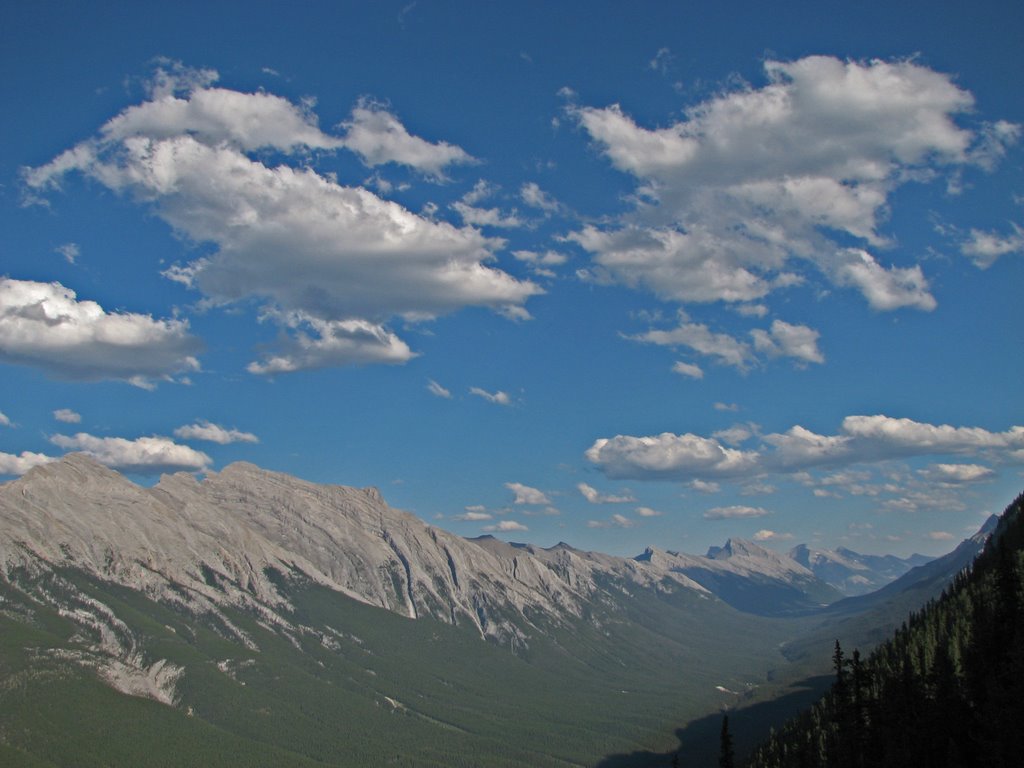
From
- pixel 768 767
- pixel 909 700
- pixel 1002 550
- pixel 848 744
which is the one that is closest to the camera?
pixel 848 744

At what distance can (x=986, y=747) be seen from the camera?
310 feet

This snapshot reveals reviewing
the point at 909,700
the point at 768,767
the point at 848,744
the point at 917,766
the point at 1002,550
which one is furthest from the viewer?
the point at 768,767

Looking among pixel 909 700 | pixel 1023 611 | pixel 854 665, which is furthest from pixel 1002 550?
pixel 854 665

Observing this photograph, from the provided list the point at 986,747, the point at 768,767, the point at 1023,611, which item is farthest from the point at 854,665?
the point at 768,767

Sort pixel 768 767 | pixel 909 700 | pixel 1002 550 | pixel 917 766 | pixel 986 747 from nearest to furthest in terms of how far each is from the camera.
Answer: pixel 986 747 → pixel 917 766 → pixel 909 700 → pixel 1002 550 → pixel 768 767

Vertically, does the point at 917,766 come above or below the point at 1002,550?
below

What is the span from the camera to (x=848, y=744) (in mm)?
109312

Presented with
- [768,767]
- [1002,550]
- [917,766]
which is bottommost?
[768,767]

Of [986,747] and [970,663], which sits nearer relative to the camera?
[986,747]

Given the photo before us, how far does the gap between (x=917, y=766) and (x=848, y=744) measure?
9132 millimetres

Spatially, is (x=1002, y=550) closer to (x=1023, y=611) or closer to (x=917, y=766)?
(x=1023, y=611)

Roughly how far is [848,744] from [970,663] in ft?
81.5

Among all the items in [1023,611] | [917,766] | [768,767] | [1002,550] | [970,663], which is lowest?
[768,767]

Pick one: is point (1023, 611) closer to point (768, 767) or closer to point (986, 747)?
point (986, 747)
